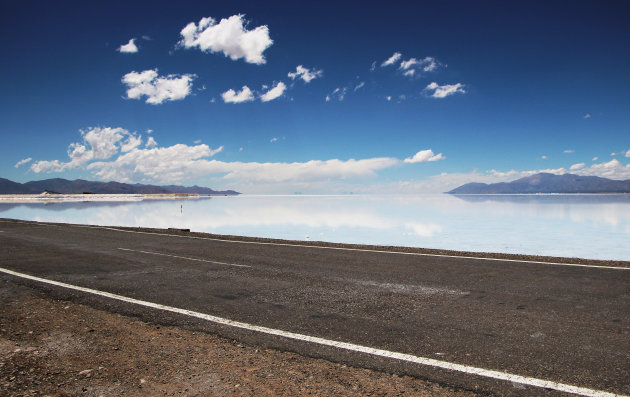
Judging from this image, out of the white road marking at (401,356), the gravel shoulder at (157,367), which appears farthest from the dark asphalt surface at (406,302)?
the gravel shoulder at (157,367)

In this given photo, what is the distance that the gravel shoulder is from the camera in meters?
3.64

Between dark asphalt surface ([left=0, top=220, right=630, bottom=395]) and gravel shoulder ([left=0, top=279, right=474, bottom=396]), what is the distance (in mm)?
277

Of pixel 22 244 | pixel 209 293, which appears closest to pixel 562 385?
pixel 209 293

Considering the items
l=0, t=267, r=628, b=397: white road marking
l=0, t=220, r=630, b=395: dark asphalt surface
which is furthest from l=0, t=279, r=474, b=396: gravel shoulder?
l=0, t=267, r=628, b=397: white road marking

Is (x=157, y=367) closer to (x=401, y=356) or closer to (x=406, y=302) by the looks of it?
(x=401, y=356)

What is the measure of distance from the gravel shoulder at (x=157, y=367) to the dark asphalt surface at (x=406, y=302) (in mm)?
277

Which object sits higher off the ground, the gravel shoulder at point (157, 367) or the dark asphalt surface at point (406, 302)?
the dark asphalt surface at point (406, 302)

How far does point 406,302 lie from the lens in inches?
258

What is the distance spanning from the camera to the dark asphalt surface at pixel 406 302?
421 centimetres

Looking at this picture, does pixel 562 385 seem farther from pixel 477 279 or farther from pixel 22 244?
pixel 22 244

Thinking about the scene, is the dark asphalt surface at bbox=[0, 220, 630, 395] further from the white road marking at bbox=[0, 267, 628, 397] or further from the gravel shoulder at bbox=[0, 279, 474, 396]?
the gravel shoulder at bbox=[0, 279, 474, 396]

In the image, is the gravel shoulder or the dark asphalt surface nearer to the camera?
the gravel shoulder

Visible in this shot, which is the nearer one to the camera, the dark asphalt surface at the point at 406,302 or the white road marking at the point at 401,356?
the white road marking at the point at 401,356

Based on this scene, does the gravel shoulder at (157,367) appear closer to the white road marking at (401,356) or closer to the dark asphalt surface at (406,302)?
the dark asphalt surface at (406,302)
